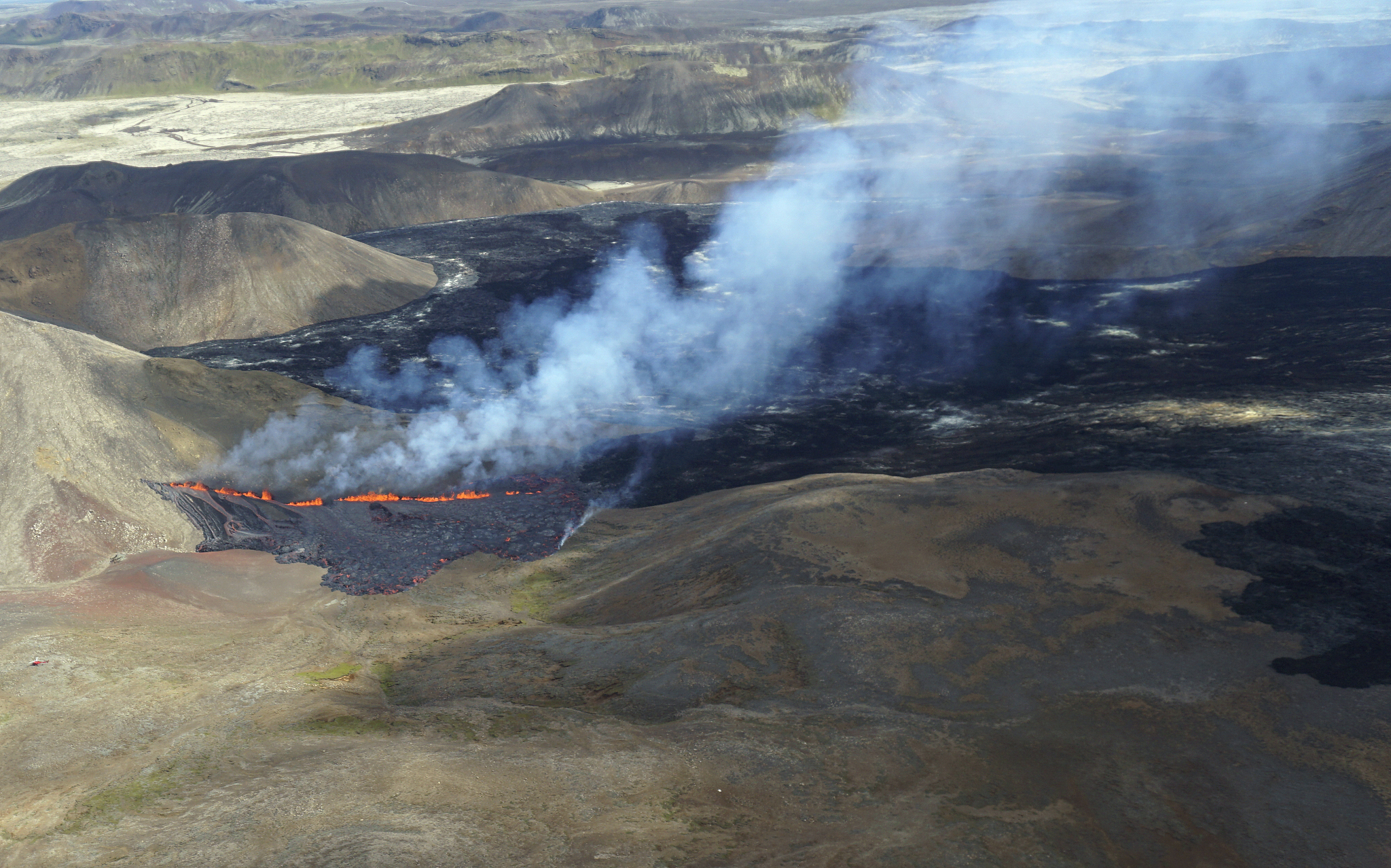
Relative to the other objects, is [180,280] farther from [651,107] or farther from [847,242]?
[651,107]

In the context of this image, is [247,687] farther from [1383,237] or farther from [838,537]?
[1383,237]

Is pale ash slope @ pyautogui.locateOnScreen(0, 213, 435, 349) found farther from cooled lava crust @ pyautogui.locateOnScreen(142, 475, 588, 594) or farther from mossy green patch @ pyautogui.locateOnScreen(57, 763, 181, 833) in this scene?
mossy green patch @ pyautogui.locateOnScreen(57, 763, 181, 833)

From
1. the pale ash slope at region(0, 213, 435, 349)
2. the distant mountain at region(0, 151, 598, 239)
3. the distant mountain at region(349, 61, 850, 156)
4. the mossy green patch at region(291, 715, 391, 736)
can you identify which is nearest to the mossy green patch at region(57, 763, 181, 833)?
the mossy green patch at region(291, 715, 391, 736)

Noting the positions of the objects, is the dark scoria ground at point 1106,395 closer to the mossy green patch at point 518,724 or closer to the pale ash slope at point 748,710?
the pale ash slope at point 748,710

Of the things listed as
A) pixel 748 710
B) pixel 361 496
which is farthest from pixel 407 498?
pixel 748 710

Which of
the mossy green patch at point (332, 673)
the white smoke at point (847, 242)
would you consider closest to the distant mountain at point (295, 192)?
the white smoke at point (847, 242)

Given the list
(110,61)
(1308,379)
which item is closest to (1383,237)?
(1308,379)

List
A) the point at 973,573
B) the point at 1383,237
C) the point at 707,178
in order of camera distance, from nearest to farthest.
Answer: the point at 973,573
the point at 1383,237
the point at 707,178

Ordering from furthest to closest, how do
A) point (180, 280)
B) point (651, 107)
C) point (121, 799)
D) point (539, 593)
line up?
1. point (651, 107)
2. point (180, 280)
3. point (539, 593)
4. point (121, 799)
